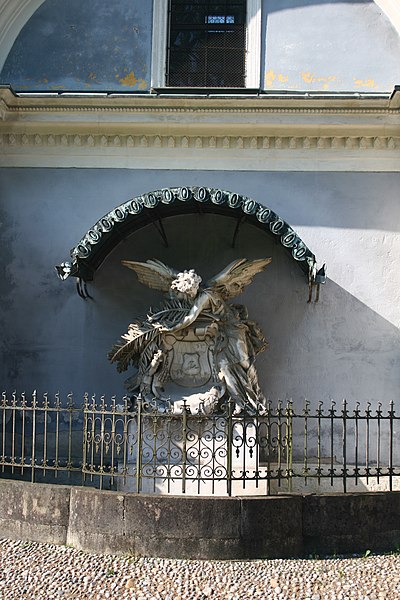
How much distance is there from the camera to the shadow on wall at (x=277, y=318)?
11.7 m

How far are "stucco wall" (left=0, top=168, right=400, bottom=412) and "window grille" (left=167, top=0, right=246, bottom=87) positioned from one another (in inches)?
74.7

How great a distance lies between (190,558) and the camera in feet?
26.0

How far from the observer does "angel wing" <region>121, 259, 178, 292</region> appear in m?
10.9

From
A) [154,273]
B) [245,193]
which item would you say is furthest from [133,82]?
[154,273]

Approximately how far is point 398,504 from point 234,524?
1957 millimetres

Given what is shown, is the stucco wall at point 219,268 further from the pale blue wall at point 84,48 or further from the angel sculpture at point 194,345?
the pale blue wall at point 84,48

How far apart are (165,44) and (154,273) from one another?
4333 millimetres

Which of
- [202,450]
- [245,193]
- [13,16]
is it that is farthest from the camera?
[13,16]

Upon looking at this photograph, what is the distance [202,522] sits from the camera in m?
7.99

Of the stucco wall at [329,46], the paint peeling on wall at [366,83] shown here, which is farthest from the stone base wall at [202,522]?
the stucco wall at [329,46]

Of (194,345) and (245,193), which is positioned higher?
(245,193)

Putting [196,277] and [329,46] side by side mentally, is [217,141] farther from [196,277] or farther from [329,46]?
[196,277]

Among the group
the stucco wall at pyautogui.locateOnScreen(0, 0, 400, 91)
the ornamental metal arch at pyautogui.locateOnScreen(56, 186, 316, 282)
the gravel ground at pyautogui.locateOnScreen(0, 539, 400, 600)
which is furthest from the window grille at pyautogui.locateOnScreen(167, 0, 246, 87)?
the gravel ground at pyautogui.locateOnScreen(0, 539, 400, 600)

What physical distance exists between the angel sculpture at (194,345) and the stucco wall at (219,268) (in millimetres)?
1197
